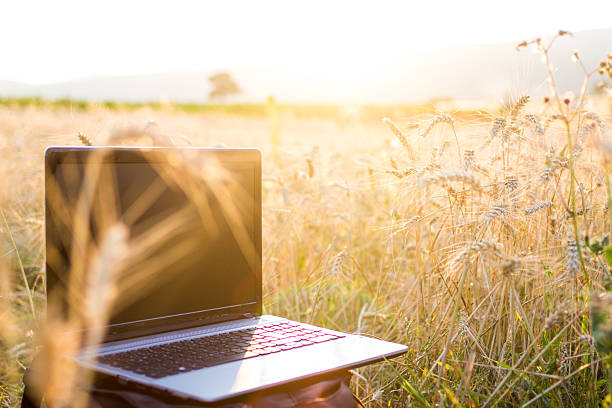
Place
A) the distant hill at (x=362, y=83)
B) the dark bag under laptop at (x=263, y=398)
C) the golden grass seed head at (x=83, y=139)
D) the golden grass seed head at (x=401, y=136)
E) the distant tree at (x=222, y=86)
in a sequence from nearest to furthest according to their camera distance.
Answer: the dark bag under laptop at (x=263, y=398), the golden grass seed head at (x=83, y=139), the golden grass seed head at (x=401, y=136), the distant tree at (x=222, y=86), the distant hill at (x=362, y=83)

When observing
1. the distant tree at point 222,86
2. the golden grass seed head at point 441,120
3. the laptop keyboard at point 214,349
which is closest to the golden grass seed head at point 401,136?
the golden grass seed head at point 441,120

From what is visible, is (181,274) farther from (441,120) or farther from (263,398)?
(441,120)

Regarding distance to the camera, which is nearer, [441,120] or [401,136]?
[441,120]

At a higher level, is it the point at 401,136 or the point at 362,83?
the point at 362,83

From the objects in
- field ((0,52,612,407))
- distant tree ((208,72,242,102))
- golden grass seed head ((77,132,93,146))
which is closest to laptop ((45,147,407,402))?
field ((0,52,612,407))

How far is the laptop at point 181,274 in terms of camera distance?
1.17m

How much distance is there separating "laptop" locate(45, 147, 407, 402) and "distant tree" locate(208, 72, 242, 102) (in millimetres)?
56941

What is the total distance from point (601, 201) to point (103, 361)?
4.97 feet

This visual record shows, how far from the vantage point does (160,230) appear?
145 cm

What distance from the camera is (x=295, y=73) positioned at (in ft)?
301

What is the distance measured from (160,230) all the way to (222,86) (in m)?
57.3

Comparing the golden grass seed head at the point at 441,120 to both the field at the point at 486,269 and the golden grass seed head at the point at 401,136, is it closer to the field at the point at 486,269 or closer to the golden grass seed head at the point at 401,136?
the field at the point at 486,269

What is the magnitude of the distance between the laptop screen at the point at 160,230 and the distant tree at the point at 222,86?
5692 centimetres

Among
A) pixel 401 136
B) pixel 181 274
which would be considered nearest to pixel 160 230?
pixel 181 274
